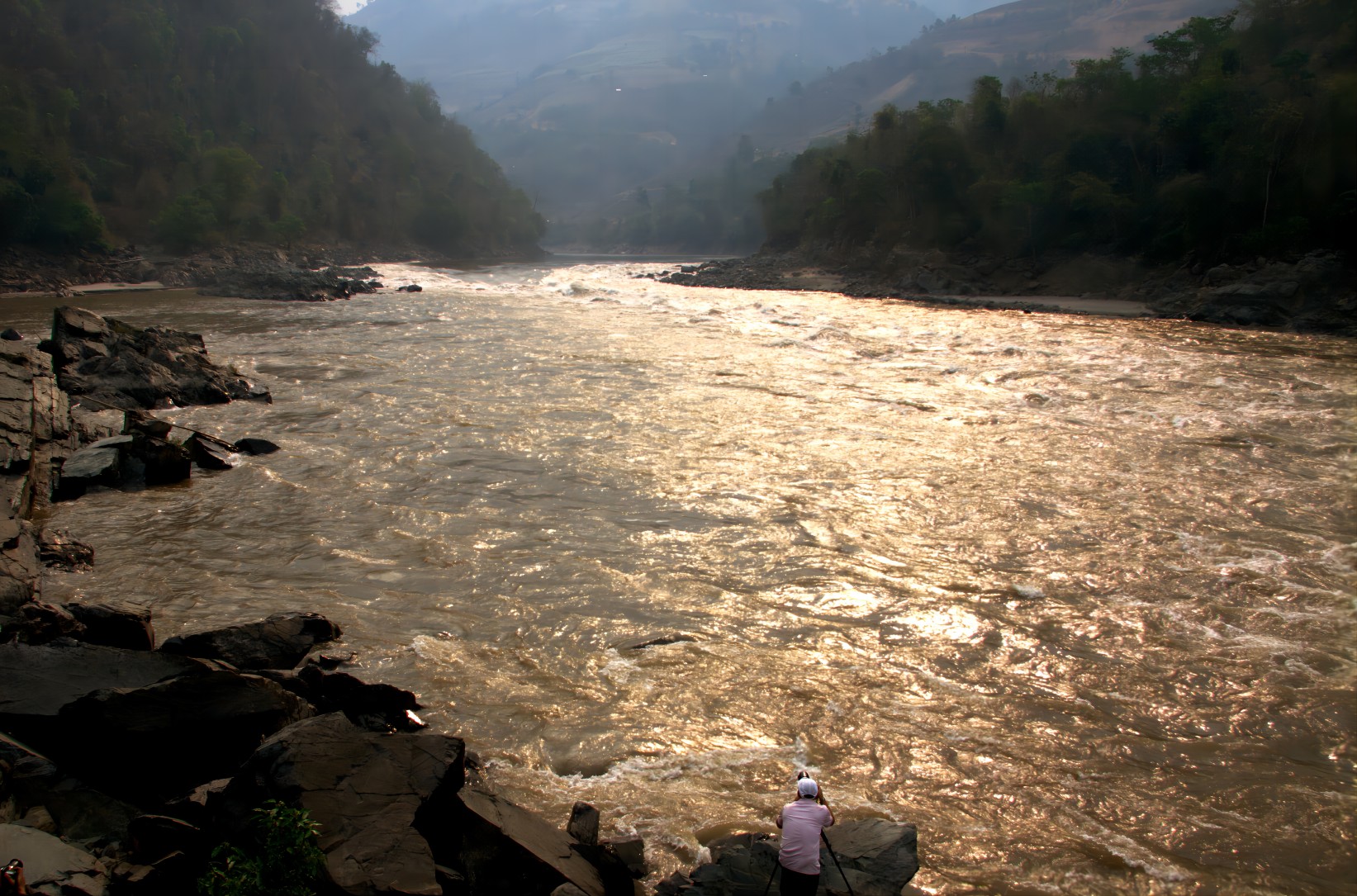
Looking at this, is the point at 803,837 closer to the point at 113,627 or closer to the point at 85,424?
the point at 113,627

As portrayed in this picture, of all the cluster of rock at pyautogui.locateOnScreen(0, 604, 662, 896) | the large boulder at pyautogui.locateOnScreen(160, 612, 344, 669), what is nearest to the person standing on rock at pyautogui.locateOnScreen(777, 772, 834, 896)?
the cluster of rock at pyautogui.locateOnScreen(0, 604, 662, 896)

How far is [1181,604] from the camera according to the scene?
9352 millimetres

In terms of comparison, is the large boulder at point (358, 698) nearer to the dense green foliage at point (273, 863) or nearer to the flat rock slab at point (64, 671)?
the flat rock slab at point (64, 671)

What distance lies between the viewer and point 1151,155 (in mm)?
53625

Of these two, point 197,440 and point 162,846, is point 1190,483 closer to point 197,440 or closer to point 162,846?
point 162,846

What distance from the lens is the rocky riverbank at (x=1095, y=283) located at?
34.2 m

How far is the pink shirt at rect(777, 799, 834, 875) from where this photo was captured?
176 inches

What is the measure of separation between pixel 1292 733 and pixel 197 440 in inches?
605

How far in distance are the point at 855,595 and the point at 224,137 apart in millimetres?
121293

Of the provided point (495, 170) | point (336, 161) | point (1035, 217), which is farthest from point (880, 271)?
point (495, 170)

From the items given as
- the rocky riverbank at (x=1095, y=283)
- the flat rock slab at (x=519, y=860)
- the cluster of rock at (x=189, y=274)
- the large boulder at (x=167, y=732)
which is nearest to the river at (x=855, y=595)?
the flat rock slab at (x=519, y=860)

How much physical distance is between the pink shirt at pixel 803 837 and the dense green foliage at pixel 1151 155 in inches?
1685

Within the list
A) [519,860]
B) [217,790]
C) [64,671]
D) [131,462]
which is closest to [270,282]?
[131,462]

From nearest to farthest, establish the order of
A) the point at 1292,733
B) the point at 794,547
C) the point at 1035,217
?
1. the point at 1292,733
2. the point at 794,547
3. the point at 1035,217
